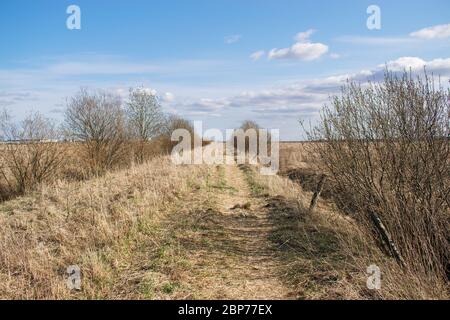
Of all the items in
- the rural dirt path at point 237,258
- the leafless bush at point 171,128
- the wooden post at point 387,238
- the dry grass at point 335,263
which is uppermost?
the leafless bush at point 171,128

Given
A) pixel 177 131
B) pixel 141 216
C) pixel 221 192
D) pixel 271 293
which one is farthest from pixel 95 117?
pixel 177 131

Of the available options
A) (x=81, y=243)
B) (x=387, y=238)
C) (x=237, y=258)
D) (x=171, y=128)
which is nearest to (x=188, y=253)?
(x=237, y=258)

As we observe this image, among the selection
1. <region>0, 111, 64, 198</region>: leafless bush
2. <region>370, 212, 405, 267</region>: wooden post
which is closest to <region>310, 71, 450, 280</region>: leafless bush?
<region>370, 212, 405, 267</region>: wooden post

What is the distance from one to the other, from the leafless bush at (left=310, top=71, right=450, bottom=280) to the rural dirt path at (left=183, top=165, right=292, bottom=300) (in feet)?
5.64

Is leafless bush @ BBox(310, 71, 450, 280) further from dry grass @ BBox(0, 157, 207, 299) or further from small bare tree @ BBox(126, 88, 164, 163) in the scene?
small bare tree @ BBox(126, 88, 164, 163)

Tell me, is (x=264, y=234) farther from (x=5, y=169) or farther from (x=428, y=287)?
(x=5, y=169)

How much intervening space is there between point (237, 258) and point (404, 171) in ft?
9.72

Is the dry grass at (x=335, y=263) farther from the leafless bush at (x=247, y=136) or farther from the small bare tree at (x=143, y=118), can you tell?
the leafless bush at (x=247, y=136)

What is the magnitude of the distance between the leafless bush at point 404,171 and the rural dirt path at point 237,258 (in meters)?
1.72

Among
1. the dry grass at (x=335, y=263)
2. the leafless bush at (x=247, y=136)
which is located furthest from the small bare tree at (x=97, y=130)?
the leafless bush at (x=247, y=136)

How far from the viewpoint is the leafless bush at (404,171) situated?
5.11m

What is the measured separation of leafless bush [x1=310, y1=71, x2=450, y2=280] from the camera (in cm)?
511

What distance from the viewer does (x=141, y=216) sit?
336 inches

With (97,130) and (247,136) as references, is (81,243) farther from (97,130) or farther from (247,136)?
(247,136)
